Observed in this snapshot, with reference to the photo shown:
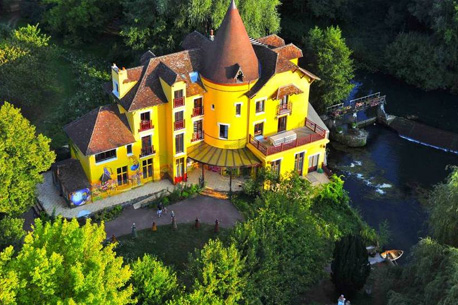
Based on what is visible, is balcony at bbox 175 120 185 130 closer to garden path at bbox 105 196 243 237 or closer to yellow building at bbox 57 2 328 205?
yellow building at bbox 57 2 328 205

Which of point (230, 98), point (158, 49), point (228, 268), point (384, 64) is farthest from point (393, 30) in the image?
point (228, 268)

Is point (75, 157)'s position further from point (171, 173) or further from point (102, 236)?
point (102, 236)

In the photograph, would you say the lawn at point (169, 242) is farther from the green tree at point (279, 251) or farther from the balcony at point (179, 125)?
the balcony at point (179, 125)

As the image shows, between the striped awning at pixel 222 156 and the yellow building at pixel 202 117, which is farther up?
the yellow building at pixel 202 117

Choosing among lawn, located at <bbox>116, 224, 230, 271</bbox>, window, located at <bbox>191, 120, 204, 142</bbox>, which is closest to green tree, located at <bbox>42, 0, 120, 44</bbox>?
window, located at <bbox>191, 120, 204, 142</bbox>

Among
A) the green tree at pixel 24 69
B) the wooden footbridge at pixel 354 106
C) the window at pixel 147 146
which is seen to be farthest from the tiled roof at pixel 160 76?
the wooden footbridge at pixel 354 106
